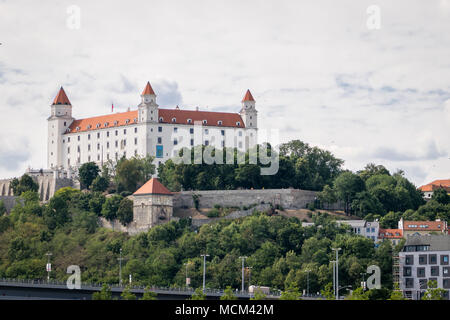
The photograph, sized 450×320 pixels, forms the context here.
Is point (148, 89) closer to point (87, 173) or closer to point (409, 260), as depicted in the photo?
point (87, 173)

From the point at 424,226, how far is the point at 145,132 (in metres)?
43.5

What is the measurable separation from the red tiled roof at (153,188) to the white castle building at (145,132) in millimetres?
17170

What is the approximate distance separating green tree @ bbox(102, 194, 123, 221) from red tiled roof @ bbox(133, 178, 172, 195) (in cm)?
319

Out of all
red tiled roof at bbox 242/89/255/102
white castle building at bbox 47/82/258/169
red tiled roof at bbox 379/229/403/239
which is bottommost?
red tiled roof at bbox 379/229/403/239

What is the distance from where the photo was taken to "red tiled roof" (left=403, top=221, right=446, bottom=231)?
143125 mm

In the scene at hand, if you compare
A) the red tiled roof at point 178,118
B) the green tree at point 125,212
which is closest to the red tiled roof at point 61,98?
the red tiled roof at point 178,118

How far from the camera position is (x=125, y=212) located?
146 m

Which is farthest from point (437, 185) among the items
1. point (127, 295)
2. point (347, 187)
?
point (127, 295)

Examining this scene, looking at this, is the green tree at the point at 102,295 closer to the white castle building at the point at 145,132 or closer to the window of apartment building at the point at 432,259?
the window of apartment building at the point at 432,259

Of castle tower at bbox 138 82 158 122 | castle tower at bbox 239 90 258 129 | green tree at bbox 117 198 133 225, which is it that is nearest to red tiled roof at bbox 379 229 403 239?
green tree at bbox 117 198 133 225

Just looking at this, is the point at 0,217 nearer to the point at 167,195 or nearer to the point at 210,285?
the point at 167,195

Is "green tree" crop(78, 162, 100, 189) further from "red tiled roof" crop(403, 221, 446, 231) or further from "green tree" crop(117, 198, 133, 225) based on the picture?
"red tiled roof" crop(403, 221, 446, 231)
